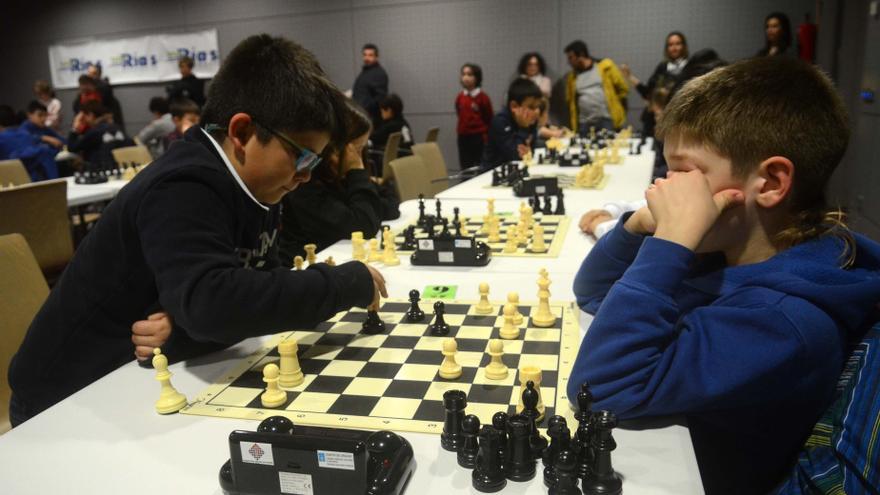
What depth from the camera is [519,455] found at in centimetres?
101

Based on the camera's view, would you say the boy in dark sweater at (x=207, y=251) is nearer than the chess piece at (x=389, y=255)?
Yes

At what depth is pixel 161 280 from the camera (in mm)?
1361

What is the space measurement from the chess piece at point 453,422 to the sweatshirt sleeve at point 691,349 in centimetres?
22

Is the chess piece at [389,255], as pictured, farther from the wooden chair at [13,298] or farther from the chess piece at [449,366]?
the wooden chair at [13,298]

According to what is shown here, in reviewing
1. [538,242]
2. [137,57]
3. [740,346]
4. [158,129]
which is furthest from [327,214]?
[137,57]

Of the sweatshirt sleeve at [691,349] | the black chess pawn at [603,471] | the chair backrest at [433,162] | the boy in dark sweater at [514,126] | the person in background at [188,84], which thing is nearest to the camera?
the black chess pawn at [603,471]

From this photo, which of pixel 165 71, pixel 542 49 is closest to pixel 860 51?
pixel 542 49

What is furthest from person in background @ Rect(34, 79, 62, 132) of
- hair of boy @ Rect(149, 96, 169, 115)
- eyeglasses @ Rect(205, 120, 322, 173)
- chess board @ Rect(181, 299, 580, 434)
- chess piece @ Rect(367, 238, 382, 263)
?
chess board @ Rect(181, 299, 580, 434)

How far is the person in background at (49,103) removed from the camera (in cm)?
1003

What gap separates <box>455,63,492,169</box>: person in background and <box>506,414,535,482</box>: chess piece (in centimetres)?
733

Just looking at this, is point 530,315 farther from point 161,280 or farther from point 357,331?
point 161,280

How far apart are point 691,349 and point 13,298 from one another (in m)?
1.88

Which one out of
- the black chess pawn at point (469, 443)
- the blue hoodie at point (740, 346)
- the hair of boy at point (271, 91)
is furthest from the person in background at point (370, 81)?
the black chess pawn at point (469, 443)

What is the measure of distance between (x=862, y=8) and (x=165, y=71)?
31.5 ft
